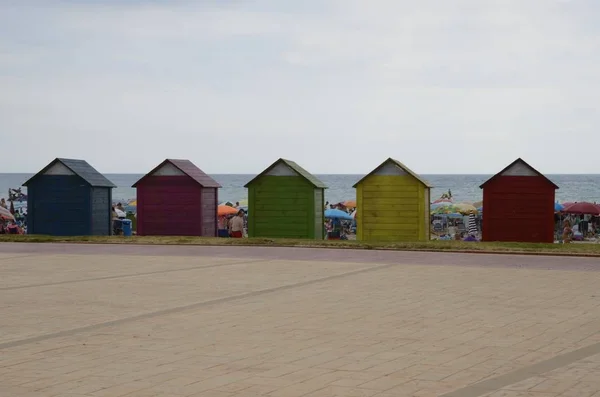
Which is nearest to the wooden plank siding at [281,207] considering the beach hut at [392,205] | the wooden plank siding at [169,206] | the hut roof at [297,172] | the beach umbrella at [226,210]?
the hut roof at [297,172]

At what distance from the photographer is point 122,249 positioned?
866 inches

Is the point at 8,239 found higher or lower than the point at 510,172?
lower

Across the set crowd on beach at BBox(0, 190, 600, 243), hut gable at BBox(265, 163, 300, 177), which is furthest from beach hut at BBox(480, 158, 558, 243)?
crowd on beach at BBox(0, 190, 600, 243)

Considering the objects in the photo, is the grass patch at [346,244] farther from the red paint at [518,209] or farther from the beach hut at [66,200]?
the red paint at [518,209]

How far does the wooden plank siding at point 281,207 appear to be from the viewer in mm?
24734

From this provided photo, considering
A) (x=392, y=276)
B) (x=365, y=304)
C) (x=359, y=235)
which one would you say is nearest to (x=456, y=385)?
(x=365, y=304)

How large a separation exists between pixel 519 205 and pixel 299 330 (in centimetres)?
1490

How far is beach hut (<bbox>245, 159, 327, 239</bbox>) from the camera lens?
24719 millimetres

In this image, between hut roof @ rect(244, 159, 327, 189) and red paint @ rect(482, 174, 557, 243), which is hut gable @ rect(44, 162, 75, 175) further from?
red paint @ rect(482, 174, 557, 243)

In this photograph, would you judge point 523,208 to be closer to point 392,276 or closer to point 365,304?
point 392,276

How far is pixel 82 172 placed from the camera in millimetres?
26047

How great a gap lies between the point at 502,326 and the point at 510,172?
14.0 meters

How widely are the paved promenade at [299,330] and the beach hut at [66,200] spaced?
27.1ft

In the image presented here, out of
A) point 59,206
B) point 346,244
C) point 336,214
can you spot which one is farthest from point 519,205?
point 336,214
